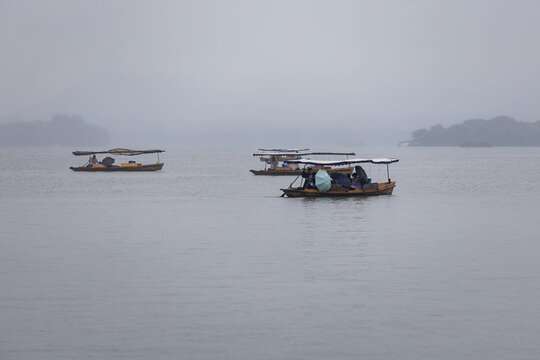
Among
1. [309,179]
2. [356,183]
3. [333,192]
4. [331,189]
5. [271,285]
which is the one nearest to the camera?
[271,285]

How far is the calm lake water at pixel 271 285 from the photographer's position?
1781 cm

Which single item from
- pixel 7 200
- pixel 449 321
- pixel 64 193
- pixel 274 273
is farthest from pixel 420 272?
pixel 64 193

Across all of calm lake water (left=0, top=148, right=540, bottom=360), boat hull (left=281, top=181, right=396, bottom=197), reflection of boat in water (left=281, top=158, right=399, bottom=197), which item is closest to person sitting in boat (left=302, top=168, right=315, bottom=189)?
reflection of boat in water (left=281, top=158, right=399, bottom=197)

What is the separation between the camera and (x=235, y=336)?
18.4 meters

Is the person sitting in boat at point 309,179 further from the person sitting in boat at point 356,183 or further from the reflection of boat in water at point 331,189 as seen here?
the person sitting in boat at point 356,183

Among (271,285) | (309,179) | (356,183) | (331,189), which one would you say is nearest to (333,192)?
(331,189)

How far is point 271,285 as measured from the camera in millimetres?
24938

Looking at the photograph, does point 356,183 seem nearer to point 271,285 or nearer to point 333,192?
point 333,192

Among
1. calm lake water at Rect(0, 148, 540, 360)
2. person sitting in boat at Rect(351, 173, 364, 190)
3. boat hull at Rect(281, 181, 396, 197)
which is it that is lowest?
calm lake water at Rect(0, 148, 540, 360)

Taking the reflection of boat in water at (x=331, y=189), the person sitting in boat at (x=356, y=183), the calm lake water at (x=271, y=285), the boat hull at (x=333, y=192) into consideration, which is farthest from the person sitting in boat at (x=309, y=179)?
the calm lake water at (x=271, y=285)

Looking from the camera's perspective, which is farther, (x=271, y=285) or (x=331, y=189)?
(x=331, y=189)

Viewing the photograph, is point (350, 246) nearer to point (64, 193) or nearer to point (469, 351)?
point (469, 351)

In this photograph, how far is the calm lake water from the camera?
1781cm

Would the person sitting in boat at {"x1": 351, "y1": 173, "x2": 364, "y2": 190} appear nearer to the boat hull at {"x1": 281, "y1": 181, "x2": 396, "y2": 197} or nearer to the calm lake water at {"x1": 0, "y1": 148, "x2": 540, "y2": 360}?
the boat hull at {"x1": 281, "y1": 181, "x2": 396, "y2": 197}
